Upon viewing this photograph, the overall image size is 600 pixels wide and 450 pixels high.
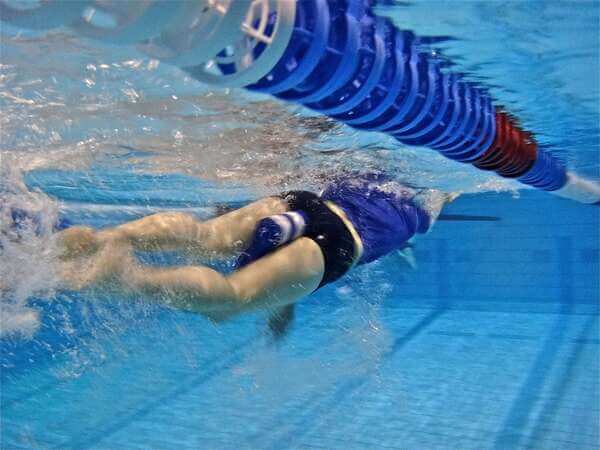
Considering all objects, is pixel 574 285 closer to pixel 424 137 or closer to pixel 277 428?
pixel 277 428

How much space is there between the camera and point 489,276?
41.3 ft

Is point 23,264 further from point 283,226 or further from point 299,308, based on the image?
point 299,308

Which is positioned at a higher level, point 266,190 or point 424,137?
point 424,137

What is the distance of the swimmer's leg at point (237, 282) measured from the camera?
3682 mm

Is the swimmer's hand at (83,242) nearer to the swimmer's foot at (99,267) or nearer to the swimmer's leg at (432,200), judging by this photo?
the swimmer's foot at (99,267)

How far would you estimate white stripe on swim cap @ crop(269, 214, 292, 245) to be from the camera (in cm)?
440

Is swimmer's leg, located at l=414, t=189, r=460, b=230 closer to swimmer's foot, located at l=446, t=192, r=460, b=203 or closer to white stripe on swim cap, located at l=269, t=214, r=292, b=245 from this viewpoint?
swimmer's foot, located at l=446, t=192, r=460, b=203

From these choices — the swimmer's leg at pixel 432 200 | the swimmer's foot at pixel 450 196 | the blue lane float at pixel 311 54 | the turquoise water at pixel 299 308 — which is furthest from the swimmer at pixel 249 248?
the swimmer's foot at pixel 450 196

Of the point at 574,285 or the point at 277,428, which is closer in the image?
the point at 277,428

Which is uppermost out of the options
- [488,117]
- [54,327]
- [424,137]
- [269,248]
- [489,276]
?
[488,117]

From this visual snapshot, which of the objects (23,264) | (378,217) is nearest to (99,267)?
(23,264)

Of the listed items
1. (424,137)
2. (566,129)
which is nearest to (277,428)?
(424,137)

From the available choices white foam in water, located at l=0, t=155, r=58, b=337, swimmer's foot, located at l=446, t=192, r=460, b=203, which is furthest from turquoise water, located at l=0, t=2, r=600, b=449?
swimmer's foot, located at l=446, t=192, r=460, b=203

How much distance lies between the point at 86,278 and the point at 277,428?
3.21m
